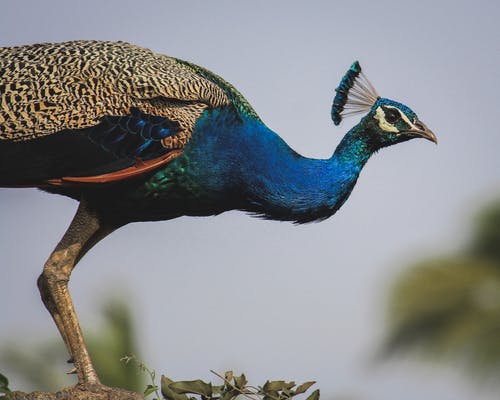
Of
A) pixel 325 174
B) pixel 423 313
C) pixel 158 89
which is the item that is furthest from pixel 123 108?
pixel 423 313

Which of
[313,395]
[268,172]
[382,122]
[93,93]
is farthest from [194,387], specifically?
A: [382,122]

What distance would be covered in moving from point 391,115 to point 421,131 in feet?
0.69

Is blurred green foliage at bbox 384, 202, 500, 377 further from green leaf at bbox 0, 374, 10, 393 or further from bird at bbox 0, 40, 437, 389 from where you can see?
green leaf at bbox 0, 374, 10, 393

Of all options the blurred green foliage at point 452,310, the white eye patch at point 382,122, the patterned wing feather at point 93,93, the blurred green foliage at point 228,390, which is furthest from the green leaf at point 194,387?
the blurred green foliage at point 452,310

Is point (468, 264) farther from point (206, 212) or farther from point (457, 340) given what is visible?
point (206, 212)

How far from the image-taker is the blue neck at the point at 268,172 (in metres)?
6.53

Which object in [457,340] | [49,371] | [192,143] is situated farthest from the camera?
[457,340]

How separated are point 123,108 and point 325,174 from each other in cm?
123

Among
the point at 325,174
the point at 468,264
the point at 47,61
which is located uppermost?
the point at 47,61

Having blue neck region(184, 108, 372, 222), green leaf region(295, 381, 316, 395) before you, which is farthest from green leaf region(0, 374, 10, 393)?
blue neck region(184, 108, 372, 222)

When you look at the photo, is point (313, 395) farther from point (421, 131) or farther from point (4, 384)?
point (421, 131)

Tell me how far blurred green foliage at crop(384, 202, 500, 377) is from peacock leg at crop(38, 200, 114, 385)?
513cm

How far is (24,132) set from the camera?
6508 mm

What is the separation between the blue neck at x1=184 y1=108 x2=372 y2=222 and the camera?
21.4 ft
